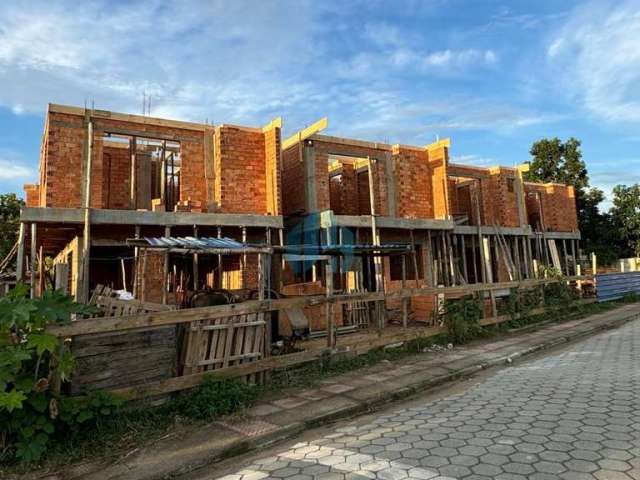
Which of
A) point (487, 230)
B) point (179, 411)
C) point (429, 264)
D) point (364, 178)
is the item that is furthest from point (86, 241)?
point (487, 230)

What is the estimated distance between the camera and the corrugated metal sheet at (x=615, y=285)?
55.3ft

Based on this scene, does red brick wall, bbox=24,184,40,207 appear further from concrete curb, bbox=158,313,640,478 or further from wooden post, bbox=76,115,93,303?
concrete curb, bbox=158,313,640,478

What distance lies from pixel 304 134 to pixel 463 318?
7.02 m

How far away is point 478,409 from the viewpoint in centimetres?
511

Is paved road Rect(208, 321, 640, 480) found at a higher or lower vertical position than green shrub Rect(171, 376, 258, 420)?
lower

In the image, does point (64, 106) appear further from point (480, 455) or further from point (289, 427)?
point (480, 455)

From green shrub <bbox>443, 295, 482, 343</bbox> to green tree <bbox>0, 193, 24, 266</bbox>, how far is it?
2249 cm

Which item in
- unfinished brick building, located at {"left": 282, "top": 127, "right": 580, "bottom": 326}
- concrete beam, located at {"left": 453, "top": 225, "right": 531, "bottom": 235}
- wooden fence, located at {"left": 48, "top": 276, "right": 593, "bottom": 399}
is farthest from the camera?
concrete beam, located at {"left": 453, "top": 225, "right": 531, "bottom": 235}

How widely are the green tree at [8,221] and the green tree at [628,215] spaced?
1412 inches

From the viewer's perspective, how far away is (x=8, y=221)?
23.0 m

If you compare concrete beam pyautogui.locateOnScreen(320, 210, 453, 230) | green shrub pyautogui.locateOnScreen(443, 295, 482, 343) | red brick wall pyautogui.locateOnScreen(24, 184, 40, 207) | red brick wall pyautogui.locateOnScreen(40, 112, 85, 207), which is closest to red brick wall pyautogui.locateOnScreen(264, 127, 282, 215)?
concrete beam pyautogui.locateOnScreen(320, 210, 453, 230)

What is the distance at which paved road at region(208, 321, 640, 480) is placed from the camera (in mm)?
3438

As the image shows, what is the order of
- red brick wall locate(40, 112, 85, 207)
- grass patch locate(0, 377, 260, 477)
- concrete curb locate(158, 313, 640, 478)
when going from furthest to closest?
red brick wall locate(40, 112, 85, 207) < concrete curb locate(158, 313, 640, 478) < grass patch locate(0, 377, 260, 477)

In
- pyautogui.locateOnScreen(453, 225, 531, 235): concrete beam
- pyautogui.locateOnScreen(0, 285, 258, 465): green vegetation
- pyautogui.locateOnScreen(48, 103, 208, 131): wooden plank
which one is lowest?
pyautogui.locateOnScreen(0, 285, 258, 465): green vegetation
